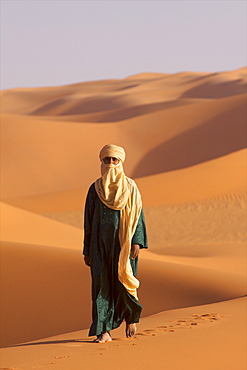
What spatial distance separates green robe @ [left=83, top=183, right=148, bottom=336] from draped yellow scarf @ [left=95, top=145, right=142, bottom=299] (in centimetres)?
5

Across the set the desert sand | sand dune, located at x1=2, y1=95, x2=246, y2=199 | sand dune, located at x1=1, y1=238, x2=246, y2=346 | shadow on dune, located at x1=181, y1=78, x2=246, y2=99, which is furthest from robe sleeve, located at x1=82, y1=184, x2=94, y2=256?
shadow on dune, located at x1=181, y1=78, x2=246, y2=99

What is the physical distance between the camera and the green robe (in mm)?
6703

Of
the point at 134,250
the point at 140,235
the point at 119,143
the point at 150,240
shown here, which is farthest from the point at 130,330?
the point at 119,143

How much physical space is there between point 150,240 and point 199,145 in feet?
→ 84.3

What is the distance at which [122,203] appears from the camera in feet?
22.0

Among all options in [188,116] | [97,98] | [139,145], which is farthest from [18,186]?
[97,98]

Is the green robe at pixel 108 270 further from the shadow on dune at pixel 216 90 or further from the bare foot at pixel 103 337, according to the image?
the shadow on dune at pixel 216 90

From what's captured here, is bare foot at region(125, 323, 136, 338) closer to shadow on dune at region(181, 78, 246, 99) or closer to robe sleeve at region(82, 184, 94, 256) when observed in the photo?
robe sleeve at region(82, 184, 94, 256)

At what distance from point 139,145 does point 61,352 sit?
4260 cm

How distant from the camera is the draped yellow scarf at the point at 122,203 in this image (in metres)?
6.68

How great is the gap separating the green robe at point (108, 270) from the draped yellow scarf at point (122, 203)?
50 mm

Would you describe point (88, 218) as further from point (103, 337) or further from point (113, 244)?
point (103, 337)

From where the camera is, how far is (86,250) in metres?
6.84

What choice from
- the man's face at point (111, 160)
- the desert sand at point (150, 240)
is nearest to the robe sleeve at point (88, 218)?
the man's face at point (111, 160)
